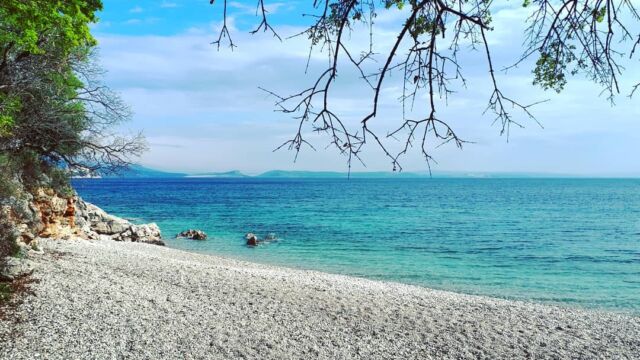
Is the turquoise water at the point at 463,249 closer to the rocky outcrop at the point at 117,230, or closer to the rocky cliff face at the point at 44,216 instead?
the rocky outcrop at the point at 117,230

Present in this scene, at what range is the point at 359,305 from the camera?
14820 mm

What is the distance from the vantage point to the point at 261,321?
12523 millimetres

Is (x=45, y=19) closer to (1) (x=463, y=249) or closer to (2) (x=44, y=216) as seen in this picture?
(2) (x=44, y=216)

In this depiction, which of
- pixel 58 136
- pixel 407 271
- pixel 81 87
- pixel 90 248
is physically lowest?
pixel 407 271

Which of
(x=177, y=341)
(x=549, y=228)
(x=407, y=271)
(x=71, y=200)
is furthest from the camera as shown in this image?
(x=549, y=228)

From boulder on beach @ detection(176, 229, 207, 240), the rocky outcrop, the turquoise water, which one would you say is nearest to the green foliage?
the turquoise water

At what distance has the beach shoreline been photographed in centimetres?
1035

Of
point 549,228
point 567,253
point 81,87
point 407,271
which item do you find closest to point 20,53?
point 81,87

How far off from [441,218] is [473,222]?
5051 mm

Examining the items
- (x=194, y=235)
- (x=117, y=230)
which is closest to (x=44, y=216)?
(x=117, y=230)

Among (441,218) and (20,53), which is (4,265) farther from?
(441,218)

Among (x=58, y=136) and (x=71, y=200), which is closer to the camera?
(x=58, y=136)

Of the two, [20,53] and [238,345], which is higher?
[20,53]

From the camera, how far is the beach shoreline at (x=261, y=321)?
10352 mm
